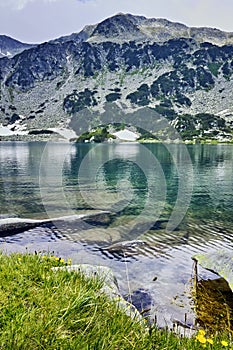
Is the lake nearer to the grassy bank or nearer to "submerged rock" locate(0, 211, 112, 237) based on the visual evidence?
"submerged rock" locate(0, 211, 112, 237)

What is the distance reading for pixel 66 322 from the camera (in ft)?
13.1

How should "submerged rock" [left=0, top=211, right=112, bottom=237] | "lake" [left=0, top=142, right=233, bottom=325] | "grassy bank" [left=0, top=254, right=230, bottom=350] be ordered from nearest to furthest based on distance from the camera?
"grassy bank" [left=0, top=254, right=230, bottom=350], "lake" [left=0, top=142, right=233, bottom=325], "submerged rock" [left=0, top=211, right=112, bottom=237]

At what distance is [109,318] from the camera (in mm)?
4301

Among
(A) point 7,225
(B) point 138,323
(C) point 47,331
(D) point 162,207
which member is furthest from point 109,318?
(D) point 162,207

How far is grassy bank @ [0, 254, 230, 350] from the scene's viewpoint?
11.7 feet

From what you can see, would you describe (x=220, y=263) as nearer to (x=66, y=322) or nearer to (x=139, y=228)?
(x=139, y=228)

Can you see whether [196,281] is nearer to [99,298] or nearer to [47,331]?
[99,298]

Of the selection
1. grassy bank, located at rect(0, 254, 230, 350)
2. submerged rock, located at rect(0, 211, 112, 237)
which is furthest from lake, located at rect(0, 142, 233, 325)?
grassy bank, located at rect(0, 254, 230, 350)

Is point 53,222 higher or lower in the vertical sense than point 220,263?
lower

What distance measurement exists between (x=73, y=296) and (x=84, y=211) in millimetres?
22608

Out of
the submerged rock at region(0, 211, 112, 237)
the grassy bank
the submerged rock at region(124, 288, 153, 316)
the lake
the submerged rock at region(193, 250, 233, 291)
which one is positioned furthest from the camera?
the submerged rock at region(0, 211, 112, 237)

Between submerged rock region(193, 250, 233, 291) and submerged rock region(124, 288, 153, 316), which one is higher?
submerged rock region(193, 250, 233, 291)

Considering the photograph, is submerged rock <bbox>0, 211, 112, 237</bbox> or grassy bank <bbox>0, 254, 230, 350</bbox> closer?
grassy bank <bbox>0, 254, 230, 350</bbox>

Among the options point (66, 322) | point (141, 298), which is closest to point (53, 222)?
point (141, 298)
